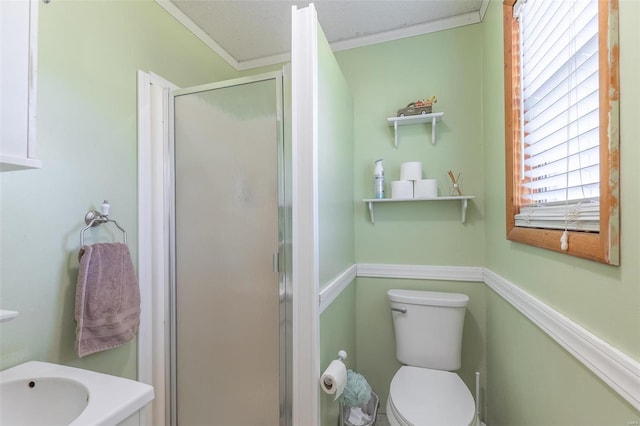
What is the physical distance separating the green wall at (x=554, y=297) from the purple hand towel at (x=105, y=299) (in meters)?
1.57

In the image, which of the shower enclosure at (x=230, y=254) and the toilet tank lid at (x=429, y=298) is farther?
the toilet tank lid at (x=429, y=298)

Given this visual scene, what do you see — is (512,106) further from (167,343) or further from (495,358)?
(167,343)

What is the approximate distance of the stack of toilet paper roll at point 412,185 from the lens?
165cm

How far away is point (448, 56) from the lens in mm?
1735

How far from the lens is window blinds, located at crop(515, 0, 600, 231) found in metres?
0.70

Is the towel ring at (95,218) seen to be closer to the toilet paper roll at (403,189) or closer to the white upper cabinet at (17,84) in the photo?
the white upper cabinet at (17,84)

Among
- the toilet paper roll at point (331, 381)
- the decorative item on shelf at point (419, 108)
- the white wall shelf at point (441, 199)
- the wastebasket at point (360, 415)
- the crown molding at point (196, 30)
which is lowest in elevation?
the wastebasket at point (360, 415)

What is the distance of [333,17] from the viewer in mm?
1691

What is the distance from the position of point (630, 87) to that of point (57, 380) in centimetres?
163

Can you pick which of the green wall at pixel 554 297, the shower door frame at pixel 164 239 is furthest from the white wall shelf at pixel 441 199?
the shower door frame at pixel 164 239

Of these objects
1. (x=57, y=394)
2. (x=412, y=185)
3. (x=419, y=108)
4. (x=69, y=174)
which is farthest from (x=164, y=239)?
(x=419, y=108)

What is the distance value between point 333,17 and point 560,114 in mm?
1390

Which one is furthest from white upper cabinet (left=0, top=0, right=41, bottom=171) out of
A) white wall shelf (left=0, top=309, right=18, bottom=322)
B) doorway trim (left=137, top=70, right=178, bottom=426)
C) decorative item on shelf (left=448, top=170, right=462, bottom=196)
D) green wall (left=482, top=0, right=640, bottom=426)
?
decorative item on shelf (left=448, top=170, right=462, bottom=196)

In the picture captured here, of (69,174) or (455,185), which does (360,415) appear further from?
(69,174)
